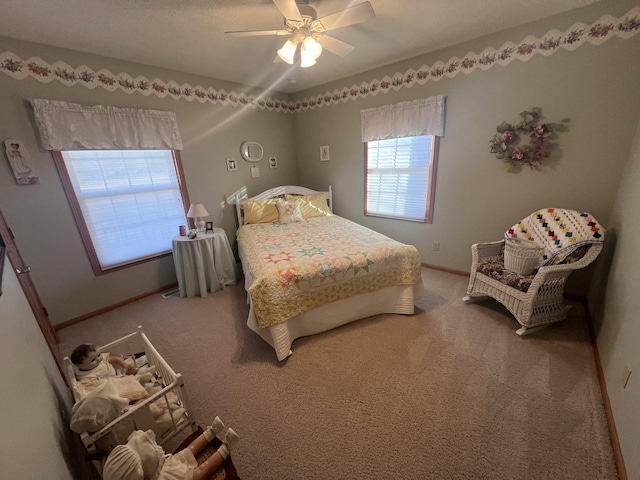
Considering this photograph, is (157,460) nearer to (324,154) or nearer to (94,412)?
(94,412)

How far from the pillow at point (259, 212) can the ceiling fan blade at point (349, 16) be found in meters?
2.14

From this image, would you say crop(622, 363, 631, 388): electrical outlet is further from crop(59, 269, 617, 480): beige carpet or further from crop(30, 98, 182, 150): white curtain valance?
crop(30, 98, 182, 150): white curtain valance

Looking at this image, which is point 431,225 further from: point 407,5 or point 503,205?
point 407,5

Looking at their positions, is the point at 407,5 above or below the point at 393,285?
above

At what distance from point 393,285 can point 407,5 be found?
7.05 ft

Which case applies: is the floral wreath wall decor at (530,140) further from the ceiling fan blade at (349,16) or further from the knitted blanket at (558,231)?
the ceiling fan blade at (349,16)

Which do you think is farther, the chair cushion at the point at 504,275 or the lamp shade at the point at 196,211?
the lamp shade at the point at 196,211

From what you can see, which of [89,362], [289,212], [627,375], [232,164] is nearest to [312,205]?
[289,212]

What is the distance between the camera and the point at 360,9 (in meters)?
1.53

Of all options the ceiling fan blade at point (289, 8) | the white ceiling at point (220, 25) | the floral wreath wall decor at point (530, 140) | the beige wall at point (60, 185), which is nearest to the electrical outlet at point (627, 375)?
the floral wreath wall decor at point (530, 140)

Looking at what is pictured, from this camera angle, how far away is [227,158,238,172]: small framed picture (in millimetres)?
3377

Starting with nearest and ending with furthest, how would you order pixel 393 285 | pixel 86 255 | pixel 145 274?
pixel 393 285 < pixel 86 255 < pixel 145 274

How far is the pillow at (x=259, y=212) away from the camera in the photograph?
11.2ft

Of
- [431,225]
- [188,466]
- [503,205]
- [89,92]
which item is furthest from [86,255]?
[503,205]
